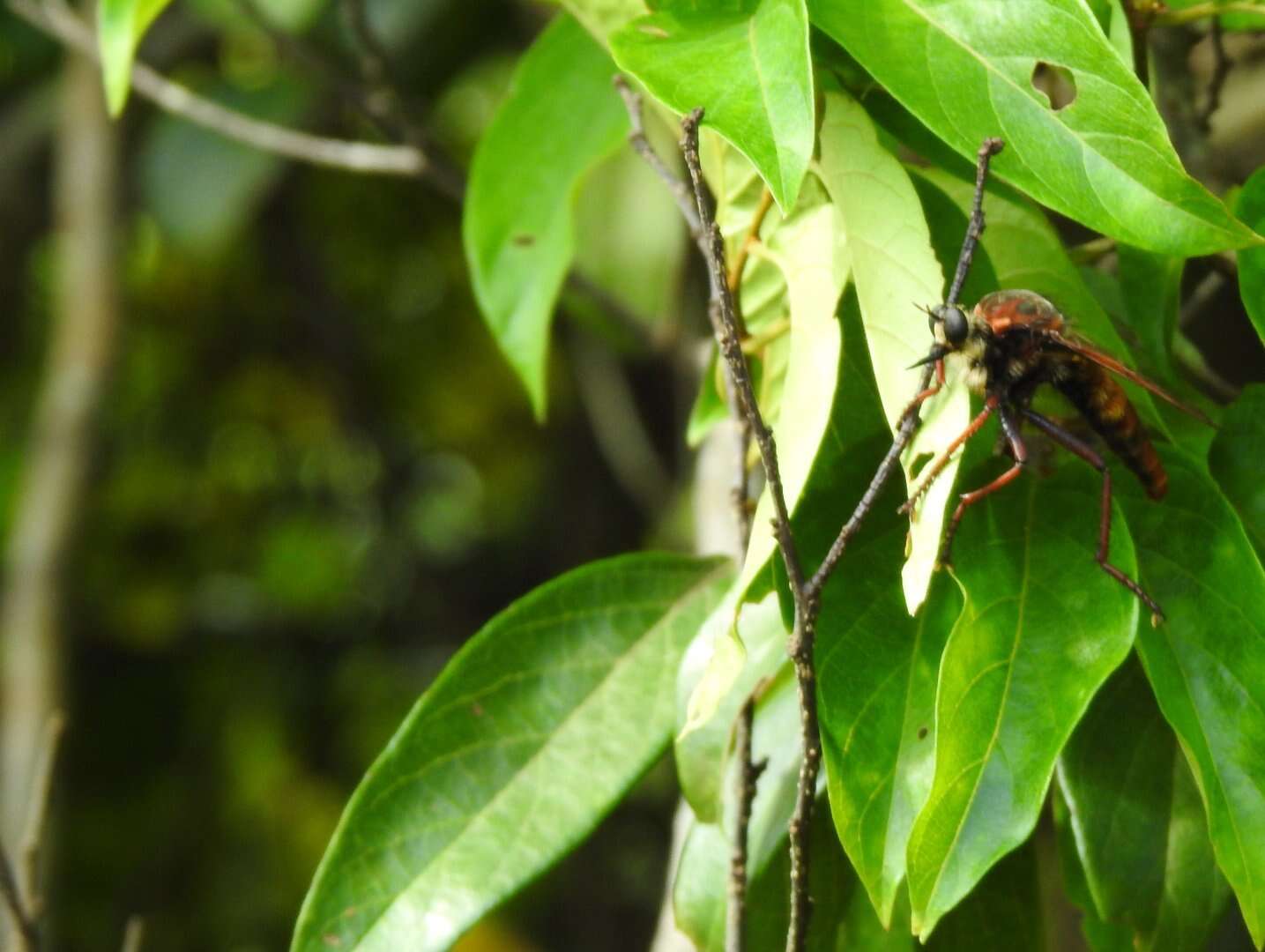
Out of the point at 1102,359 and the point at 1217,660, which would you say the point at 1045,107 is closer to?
the point at 1102,359

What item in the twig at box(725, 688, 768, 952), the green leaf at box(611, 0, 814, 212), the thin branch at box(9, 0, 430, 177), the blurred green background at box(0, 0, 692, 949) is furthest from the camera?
the blurred green background at box(0, 0, 692, 949)

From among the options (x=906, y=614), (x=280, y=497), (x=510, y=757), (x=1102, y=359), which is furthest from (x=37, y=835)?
(x=280, y=497)

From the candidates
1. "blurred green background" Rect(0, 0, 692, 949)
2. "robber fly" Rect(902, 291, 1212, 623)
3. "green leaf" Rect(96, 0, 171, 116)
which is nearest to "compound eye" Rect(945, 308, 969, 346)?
"robber fly" Rect(902, 291, 1212, 623)

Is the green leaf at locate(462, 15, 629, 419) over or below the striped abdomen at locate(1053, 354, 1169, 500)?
below

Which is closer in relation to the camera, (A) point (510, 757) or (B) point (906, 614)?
(B) point (906, 614)

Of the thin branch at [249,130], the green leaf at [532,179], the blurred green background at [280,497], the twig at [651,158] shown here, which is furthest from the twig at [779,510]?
the blurred green background at [280,497]

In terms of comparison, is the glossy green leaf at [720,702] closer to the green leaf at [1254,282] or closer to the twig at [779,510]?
the twig at [779,510]

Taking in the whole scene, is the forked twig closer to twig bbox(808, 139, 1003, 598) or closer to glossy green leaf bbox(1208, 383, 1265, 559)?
twig bbox(808, 139, 1003, 598)
